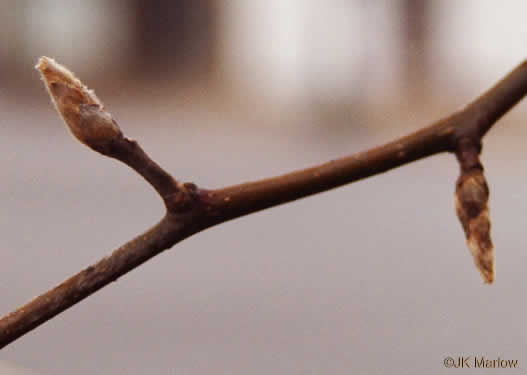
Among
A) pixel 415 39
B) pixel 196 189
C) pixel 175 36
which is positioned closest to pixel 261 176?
pixel 415 39

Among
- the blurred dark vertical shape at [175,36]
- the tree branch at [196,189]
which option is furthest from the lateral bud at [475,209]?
the blurred dark vertical shape at [175,36]

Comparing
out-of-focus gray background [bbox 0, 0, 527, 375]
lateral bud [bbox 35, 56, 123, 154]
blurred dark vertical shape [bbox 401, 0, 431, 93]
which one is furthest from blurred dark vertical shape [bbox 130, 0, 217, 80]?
lateral bud [bbox 35, 56, 123, 154]

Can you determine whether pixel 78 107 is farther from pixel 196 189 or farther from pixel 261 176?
pixel 261 176

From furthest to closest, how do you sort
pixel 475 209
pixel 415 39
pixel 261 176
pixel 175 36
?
pixel 175 36 < pixel 415 39 < pixel 261 176 < pixel 475 209

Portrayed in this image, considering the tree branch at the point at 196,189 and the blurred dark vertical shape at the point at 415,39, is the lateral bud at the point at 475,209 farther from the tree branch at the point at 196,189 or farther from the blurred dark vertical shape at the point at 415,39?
the blurred dark vertical shape at the point at 415,39

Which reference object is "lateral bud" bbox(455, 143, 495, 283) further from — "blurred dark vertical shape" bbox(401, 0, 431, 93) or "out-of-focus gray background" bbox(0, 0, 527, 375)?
"blurred dark vertical shape" bbox(401, 0, 431, 93)

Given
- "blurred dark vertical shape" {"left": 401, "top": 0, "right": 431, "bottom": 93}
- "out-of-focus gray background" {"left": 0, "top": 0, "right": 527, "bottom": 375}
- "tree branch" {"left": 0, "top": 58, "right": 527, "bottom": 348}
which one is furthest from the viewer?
"blurred dark vertical shape" {"left": 401, "top": 0, "right": 431, "bottom": 93}
